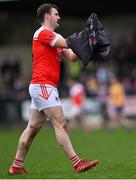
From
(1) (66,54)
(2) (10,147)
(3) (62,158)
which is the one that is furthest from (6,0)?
(1) (66,54)

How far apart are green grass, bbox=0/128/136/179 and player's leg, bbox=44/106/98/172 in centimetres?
13

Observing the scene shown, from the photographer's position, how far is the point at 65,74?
3158 cm

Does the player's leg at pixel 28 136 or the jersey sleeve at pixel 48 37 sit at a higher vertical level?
the jersey sleeve at pixel 48 37

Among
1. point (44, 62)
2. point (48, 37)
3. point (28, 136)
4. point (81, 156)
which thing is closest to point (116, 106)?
point (81, 156)

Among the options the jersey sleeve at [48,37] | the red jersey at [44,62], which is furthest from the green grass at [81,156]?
the jersey sleeve at [48,37]

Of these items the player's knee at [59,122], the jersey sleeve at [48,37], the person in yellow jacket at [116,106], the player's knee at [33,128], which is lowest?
the person in yellow jacket at [116,106]

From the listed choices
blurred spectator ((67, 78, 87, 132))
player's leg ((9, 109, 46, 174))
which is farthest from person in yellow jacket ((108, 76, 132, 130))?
player's leg ((9, 109, 46, 174))

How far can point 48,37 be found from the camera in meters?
10.7

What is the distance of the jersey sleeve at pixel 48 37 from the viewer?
35.0ft

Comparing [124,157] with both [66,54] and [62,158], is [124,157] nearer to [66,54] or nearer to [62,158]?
[62,158]

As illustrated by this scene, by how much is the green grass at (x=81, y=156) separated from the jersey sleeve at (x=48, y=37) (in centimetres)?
193

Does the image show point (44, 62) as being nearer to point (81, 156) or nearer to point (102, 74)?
point (81, 156)

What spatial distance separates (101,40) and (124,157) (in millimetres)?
3980

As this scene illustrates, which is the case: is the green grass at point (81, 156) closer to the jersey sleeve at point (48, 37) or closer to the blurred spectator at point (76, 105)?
the jersey sleeve at point (48, 37)
